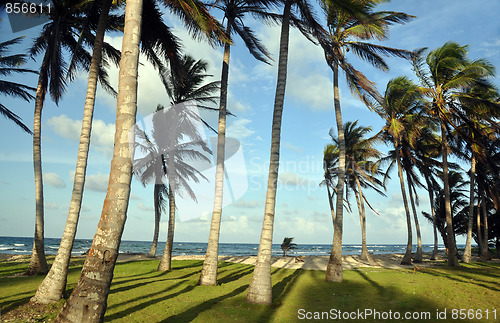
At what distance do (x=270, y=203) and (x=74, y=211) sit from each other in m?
5.64

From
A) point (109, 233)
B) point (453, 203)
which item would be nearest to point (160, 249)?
point (453, 203)

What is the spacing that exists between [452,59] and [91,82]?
747 inches

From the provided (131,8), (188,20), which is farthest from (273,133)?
(131,8)

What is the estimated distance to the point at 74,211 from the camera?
915cm

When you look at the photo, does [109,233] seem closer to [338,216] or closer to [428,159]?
[338,216]

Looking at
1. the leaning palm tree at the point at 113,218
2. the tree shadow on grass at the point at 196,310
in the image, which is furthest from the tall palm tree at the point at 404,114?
the leaning palm tree at the point at 113,218

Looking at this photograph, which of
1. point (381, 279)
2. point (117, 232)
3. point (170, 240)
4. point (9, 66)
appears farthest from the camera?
point (9, 66)

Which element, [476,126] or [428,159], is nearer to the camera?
[476,126]

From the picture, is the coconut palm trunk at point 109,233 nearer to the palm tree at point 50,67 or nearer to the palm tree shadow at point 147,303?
the palm tree shadow at point 147,303

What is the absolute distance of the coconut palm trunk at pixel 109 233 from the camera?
4711 mm

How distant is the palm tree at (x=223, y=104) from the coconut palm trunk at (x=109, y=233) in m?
6.83

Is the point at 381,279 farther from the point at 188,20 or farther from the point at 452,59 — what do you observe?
the point at 452,59

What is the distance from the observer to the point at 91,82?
1019 cm

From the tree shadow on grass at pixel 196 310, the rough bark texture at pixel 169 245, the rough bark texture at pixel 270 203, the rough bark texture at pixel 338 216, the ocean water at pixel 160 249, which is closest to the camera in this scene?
the tree shadow on grass at pixel 196 310
